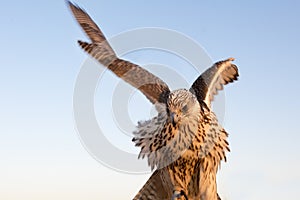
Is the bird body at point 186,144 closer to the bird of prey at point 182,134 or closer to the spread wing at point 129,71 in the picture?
the bird of prey at point 182,134

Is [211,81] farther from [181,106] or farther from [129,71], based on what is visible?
[129,71]

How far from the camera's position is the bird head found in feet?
26.9

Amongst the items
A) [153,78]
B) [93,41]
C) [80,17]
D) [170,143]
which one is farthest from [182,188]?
[80,17]

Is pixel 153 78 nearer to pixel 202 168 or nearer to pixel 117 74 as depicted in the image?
pixel 117 74

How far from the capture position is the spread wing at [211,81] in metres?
9.01

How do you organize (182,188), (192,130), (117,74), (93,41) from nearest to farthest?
(192,130)
(182,188)
(117,74)
(93,41)

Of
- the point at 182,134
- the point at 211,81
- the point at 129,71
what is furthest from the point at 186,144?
the point at 129,71

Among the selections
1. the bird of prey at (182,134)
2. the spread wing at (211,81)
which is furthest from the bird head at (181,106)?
the spread wing at (211,81)

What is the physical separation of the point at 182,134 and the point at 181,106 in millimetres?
579

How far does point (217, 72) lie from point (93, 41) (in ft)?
8.94

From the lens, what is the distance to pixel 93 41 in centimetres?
1057

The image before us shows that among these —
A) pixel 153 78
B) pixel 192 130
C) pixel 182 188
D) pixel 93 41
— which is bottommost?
pixel 182 188

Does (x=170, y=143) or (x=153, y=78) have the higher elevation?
(x=153, y=78)

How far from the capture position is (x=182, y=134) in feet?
28.2
